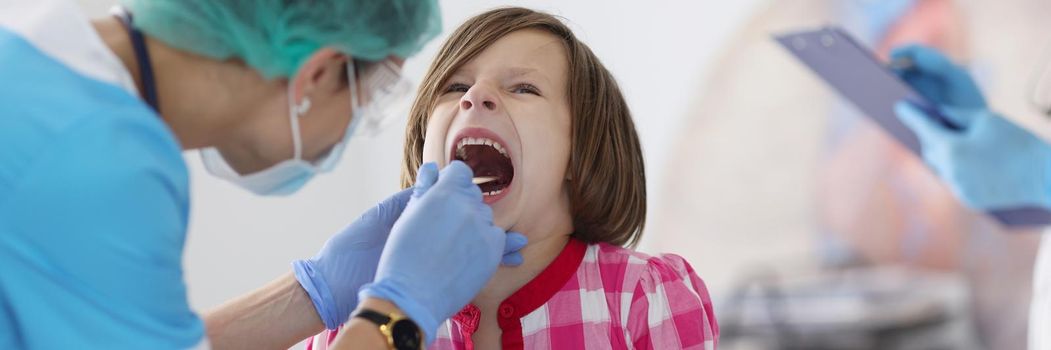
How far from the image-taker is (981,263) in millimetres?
2258

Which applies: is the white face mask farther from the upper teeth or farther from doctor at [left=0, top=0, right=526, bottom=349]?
the upper teeth

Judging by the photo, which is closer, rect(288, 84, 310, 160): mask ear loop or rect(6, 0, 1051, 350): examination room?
rect(6, 0, 1051, 350): examination room

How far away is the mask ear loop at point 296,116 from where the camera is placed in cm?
105

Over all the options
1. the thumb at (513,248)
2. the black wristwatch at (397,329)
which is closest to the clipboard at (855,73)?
the thumb at (513,248)

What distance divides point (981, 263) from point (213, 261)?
1884 mm

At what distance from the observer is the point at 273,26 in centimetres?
100

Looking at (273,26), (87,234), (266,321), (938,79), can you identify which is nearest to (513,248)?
(266,321)

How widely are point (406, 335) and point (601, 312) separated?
0.33 metres

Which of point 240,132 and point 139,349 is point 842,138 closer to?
point 240,132

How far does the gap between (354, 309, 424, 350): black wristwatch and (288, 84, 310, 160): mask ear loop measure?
18 cm

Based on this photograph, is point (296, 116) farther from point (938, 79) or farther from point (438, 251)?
point (938, 79)

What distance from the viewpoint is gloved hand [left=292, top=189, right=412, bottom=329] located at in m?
1.36

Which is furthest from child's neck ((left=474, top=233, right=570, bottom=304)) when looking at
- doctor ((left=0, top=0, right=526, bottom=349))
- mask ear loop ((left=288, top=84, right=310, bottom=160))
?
mask ear loop ((left=288, top=84, right=310, bottom=160))

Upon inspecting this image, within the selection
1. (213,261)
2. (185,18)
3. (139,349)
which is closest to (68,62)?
(185,18)
